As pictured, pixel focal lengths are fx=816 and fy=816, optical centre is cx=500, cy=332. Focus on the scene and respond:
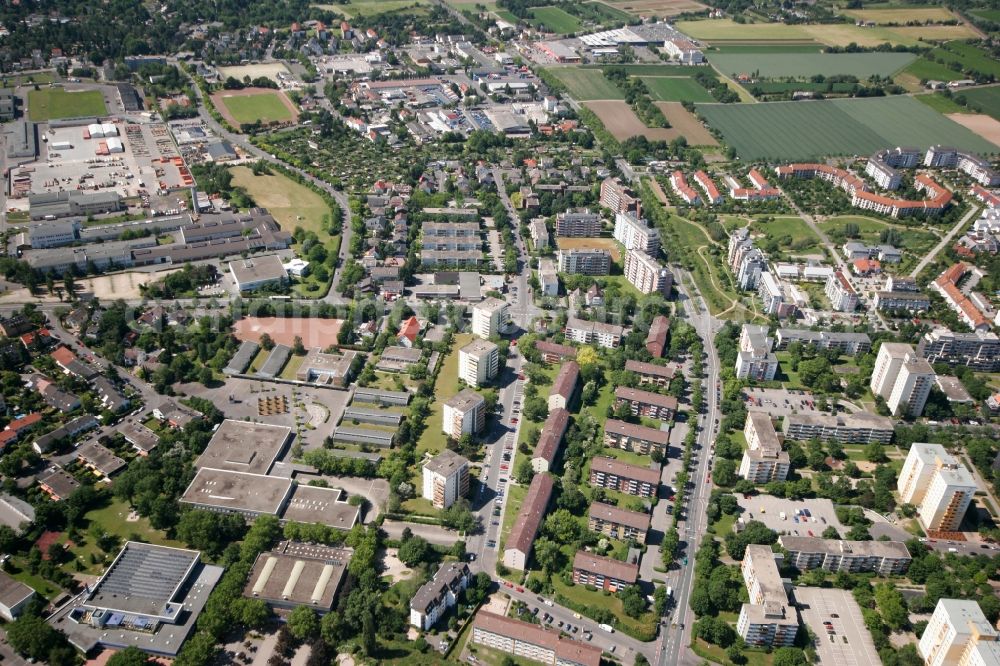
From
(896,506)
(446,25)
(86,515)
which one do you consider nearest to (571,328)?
(896,506)

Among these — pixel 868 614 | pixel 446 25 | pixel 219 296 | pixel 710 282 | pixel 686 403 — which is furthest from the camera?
pixel 446 25

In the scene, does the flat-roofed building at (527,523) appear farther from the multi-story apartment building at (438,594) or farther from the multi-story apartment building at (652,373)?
the multi-story apartment building at (652,373)

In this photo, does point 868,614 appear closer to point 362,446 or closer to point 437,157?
point 362,446

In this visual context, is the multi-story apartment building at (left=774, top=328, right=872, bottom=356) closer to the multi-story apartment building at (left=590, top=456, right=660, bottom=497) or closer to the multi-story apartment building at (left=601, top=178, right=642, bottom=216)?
the multi-story apartment building at (left=590, top=456, right=660, bottom=497)

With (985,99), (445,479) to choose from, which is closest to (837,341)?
(445,479)

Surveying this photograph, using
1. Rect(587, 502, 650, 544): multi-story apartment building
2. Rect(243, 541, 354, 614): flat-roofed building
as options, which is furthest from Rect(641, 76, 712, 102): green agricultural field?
Rect(243, 541, 354, 614): flat-roofed building

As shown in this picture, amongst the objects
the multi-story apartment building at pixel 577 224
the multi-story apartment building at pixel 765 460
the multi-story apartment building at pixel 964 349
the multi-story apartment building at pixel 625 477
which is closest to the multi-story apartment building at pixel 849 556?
the multi-story apartment building at pixel 765 460
